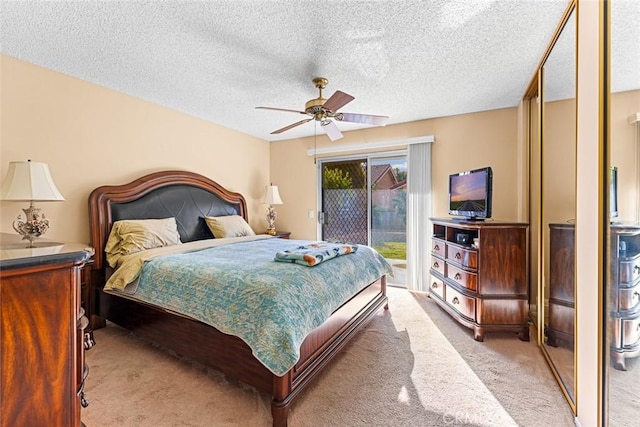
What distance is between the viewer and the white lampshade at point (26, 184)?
205cm

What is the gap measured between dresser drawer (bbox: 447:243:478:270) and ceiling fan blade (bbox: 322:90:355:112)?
1787mm

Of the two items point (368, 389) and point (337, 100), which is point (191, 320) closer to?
point (368, 389)

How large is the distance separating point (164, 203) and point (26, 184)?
1.31 metres

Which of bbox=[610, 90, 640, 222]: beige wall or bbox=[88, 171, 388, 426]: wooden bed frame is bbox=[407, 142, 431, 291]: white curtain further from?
bbox=[610, 90, 640, 222]: beige wall

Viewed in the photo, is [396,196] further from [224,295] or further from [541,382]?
[224,295]

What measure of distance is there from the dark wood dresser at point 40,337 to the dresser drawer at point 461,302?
9.15 feet

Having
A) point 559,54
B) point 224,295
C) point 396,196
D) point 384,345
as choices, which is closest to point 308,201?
point 396,196

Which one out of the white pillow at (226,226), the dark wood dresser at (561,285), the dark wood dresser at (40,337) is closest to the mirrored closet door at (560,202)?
the dark wood dresser at (561,285)

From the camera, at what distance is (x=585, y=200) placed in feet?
4.80

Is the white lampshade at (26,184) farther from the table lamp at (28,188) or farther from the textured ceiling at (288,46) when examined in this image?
the textured ceiling at (288,46)

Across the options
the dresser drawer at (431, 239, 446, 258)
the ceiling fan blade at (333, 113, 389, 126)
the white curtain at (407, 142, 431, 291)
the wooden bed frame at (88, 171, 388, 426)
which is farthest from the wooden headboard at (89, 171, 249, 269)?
the dresser drawer at (431, 239, 446, 258)

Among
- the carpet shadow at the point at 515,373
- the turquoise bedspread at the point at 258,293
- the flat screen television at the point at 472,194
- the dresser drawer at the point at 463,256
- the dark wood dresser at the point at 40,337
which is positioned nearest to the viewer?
the dark wood dresser at the point at 40,337

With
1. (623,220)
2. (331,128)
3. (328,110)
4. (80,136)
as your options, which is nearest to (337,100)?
(328,110)

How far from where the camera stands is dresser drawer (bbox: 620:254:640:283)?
1147mm
